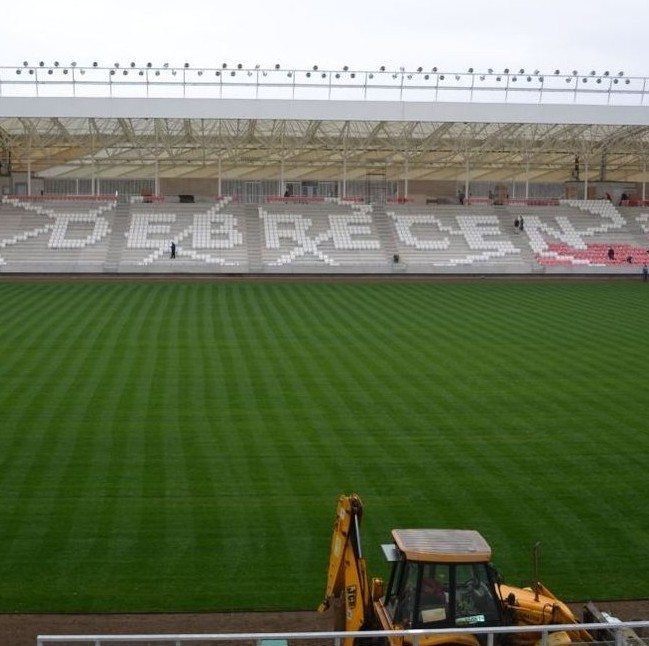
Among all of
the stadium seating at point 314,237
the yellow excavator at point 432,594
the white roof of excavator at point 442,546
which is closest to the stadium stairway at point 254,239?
the stadium seating at point 314,237

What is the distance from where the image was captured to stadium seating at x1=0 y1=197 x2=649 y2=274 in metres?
42.4

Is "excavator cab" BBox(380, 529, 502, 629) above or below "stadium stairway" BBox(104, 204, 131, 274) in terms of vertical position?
below

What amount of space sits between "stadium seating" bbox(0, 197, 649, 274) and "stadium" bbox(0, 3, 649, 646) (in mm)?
190

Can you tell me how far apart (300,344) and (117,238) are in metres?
24.7

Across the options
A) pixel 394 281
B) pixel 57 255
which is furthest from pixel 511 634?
pixel 57 255

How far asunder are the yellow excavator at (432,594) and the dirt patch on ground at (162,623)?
1418mm

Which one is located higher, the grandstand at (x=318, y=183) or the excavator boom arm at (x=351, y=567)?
the grandstand at (x=318, y=183)

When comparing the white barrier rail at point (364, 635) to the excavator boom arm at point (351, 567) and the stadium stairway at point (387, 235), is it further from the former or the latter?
the stadium stairway at point (387, 235)

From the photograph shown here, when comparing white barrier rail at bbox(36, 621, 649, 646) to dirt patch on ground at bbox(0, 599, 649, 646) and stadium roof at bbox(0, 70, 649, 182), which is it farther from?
stadium roof at bbox(0, 70, 649, 182)

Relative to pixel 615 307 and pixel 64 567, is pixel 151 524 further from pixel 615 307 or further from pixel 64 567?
pixel 615 307

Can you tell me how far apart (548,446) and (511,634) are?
7578mm

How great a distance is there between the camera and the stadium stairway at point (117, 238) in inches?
1623

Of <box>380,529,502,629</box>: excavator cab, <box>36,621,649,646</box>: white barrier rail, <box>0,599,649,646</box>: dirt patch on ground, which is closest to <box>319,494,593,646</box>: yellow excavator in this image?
<box>380,529,502,629</box>: excavator cab

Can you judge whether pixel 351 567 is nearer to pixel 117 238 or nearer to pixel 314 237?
pixel 314 237
